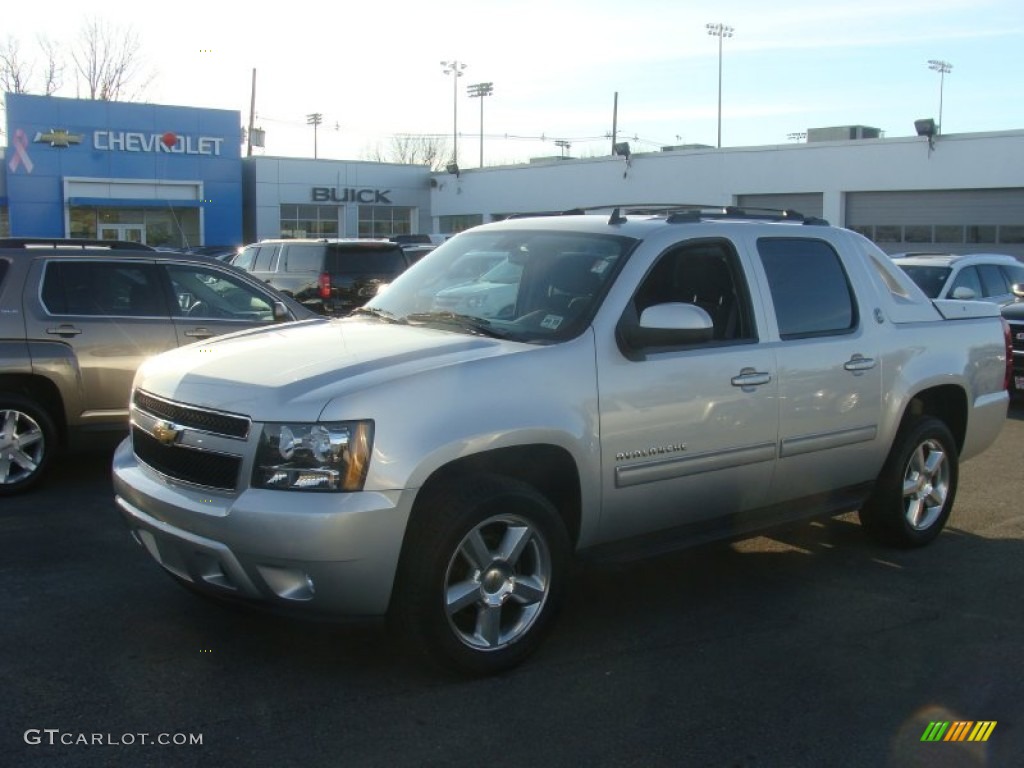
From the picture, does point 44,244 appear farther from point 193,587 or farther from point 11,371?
point 193,587

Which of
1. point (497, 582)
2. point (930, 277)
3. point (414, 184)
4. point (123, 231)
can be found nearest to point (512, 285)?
point (497, 582)

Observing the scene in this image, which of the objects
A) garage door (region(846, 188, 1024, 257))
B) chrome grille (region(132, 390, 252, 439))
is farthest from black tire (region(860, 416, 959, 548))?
garage door (region(846, 188, 1024, 257))

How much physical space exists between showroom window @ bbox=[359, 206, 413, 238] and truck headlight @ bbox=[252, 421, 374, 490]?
4742 centimetres

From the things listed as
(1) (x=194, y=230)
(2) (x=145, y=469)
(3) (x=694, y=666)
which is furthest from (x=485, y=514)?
(1) (x=194, y=230)

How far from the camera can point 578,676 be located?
4.45 metres

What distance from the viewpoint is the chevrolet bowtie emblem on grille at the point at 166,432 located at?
4.37 m

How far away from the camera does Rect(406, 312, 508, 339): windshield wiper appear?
15.9ft

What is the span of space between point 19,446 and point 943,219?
30.5 metres

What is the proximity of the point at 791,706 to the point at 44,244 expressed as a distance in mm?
6248

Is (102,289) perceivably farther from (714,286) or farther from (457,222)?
(457,222)

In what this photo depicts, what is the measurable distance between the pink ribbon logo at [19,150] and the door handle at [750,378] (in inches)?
1593

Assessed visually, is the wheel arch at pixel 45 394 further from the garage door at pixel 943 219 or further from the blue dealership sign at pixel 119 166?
the blue dealership sign at pixel 119 166

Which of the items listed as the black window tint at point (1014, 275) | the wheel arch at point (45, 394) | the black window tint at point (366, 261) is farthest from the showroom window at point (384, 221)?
the wheel arch at point (45, 394)

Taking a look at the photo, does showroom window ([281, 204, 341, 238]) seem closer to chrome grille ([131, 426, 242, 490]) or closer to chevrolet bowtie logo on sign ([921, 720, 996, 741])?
chrome grille ([131, 426, 242, 490])
